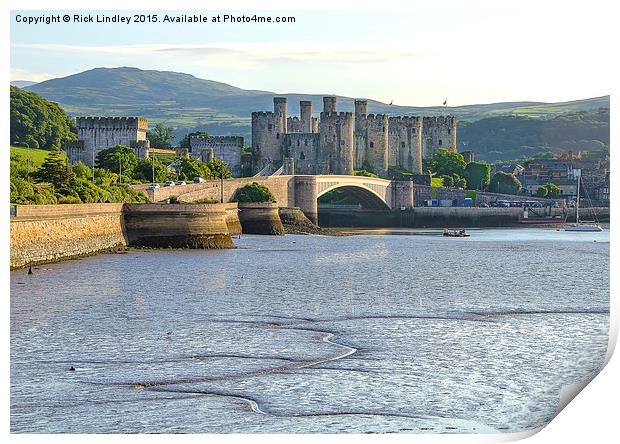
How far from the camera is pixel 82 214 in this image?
2358 centimetres

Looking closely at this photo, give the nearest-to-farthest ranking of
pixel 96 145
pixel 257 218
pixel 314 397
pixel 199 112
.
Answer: pixel 314 397 < pixel 257 218 < pixel 96 145 < pixel 199 112

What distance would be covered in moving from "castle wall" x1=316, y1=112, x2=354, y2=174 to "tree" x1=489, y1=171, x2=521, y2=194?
38.8 ft

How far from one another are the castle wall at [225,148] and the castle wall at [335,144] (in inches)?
141

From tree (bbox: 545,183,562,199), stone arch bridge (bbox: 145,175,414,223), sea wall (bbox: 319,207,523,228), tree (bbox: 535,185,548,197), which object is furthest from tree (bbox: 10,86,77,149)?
tree (bbox: 545,183,562,199)

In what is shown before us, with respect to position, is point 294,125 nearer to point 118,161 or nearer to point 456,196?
point 456,196

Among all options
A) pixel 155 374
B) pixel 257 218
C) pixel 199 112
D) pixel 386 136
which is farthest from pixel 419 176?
pixel 199 112

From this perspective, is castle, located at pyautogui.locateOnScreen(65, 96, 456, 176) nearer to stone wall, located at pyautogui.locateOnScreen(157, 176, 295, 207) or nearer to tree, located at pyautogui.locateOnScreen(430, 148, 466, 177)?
tree, located at pyautogui.locateOnScreen(430, 148, 466, 177)

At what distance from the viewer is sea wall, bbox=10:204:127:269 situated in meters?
20.0

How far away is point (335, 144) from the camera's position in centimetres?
5822

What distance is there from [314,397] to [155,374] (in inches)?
63.4

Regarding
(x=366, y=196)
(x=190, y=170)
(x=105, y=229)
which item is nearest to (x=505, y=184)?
(x=366, y=196)

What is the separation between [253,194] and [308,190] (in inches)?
227

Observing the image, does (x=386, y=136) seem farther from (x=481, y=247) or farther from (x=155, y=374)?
(x=155, y=374)

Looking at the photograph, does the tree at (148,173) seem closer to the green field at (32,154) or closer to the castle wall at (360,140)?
the green field at (32,154)
